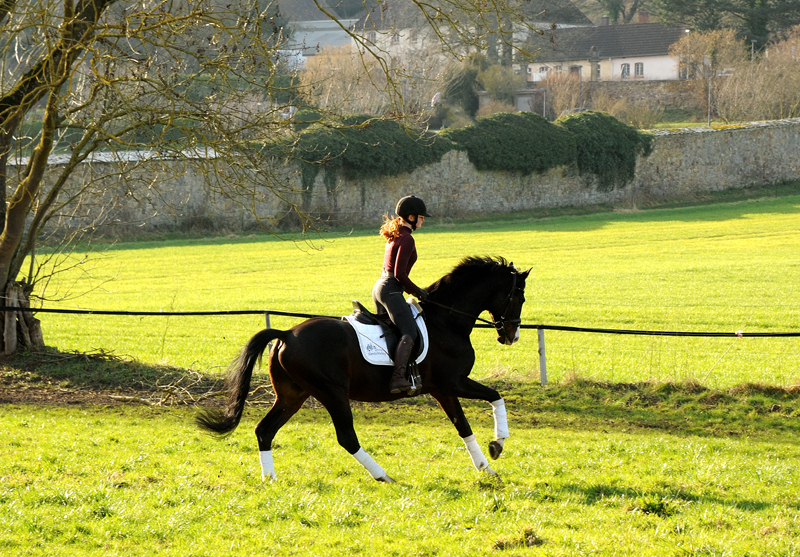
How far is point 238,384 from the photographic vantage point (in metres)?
6.90

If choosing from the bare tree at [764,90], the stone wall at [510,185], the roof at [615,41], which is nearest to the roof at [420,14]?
the roof at [615,41]

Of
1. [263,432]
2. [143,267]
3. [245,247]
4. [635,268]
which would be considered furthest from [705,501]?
[245,247]

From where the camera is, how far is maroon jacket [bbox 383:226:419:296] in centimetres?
703

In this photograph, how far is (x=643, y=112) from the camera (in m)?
55.0

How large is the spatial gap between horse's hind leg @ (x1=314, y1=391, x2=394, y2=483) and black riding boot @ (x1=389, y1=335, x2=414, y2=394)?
0.49 m

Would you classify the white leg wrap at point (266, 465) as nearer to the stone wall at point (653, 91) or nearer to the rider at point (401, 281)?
the rider at point (401, 281)

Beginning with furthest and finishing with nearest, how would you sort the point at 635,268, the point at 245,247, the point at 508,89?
the point at 508,89, the point at 245,247, the point at 635,268

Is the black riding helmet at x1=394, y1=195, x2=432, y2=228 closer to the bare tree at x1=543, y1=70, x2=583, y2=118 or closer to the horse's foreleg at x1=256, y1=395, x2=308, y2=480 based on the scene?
the horse's foreleg at x1=256, y1=395, x2=308, y2=480

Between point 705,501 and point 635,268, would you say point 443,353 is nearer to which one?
point 705,501

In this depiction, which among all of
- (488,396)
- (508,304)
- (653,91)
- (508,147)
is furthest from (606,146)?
(488,396)

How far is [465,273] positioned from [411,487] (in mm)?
2164

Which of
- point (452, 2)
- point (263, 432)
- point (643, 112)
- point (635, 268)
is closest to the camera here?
point (263, 432)

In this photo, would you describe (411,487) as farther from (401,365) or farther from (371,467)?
(401,365)

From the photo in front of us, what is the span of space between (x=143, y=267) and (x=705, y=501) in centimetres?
2634
